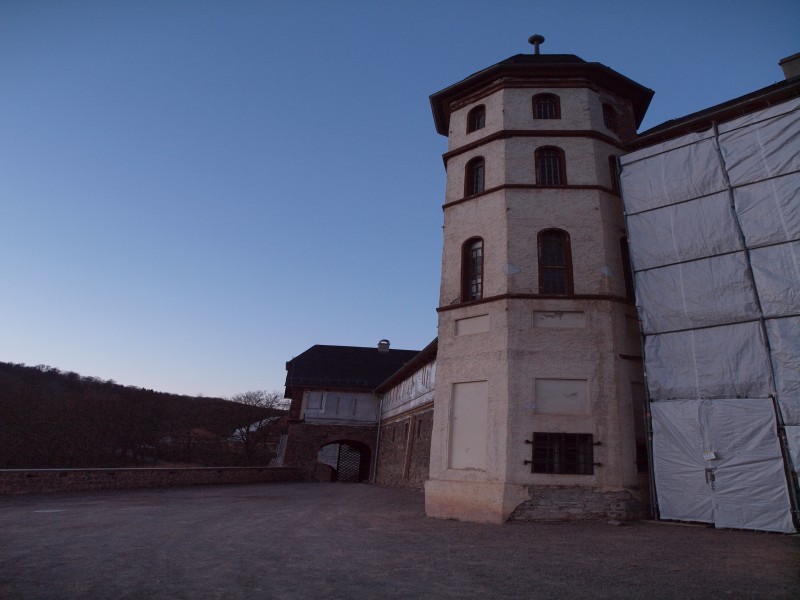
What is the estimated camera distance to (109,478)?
17.1 metres

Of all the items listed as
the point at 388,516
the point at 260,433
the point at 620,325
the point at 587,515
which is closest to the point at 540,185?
the point at 620,325

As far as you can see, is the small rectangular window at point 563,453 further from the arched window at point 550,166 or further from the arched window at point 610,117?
the arched window at point 610,117

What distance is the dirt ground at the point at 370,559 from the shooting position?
4945 mm

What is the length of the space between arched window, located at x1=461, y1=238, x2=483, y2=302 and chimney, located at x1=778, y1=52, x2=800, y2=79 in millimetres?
9858

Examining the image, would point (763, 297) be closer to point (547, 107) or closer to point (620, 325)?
point (620, 325)

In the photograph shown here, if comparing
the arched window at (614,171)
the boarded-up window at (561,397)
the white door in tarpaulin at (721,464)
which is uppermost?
the arched window at (614,171)

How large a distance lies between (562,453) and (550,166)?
7974mm

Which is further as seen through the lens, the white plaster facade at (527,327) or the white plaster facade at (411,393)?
the white plaster facade at (411,393)

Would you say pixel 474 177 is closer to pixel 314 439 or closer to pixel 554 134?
pixel 554 134

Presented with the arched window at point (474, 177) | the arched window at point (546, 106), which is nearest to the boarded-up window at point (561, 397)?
the arched window at point (474, 177)

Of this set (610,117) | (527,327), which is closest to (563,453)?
(527,327)

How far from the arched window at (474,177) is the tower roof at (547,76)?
2.67 metres

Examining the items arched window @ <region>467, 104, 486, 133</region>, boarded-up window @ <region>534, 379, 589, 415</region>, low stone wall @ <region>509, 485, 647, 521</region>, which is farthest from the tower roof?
low stone wall @ <region>509, 485, 647, 521</region>

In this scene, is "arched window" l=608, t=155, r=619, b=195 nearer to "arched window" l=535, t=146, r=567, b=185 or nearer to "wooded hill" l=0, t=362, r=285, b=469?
"arched window" l=535, t=146, r=567, b=185
